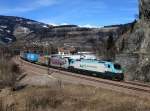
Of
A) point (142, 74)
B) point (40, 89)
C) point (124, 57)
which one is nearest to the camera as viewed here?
point (40, 89)

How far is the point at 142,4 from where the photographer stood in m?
77.9

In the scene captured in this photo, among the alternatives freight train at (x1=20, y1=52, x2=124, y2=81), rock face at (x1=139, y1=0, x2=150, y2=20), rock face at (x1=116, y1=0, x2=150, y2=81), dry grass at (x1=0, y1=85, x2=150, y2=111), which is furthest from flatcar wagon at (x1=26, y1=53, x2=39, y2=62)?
dry grass at (x1=0, y1=85, x2=150, y2=111)

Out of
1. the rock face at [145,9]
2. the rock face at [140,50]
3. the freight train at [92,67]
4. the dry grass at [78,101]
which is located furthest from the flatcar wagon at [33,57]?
the dry grass at [78,101]

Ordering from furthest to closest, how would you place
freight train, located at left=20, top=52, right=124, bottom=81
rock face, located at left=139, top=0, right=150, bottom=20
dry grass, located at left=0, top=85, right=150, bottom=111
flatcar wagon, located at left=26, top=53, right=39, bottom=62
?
flatcar wagon, located at left=26, top=53, right=39, bottom=62
rock face, located at left=139, top=0, right=150, bottom=20
freight train, located at left=20, top=52, right=124, bottom=81
dry grass, located at left=0, top=85, right=150, bottom=111

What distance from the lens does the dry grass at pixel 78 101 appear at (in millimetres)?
37500

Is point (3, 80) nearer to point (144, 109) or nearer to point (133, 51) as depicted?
point (133, 51)

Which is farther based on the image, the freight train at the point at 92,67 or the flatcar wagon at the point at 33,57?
the flatcar wagon at the point at 33,57

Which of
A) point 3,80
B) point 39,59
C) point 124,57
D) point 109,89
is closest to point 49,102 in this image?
point 109,89

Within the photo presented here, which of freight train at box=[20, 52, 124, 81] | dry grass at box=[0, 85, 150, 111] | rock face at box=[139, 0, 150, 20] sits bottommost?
dry grass at box=[0, 85, 150, 111]

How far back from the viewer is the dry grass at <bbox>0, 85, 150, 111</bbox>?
3750 centimetres

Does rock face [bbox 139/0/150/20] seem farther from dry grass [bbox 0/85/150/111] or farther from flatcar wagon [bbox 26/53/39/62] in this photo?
flatcar wagon [bbox 26/53/39/62]

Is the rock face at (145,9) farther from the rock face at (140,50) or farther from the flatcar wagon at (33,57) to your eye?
the flatcar wagon at (33,57)

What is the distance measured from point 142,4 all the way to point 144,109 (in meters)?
46.1

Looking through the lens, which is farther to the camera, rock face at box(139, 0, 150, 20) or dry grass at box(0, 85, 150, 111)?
rock face at box(139, 0, 150, 20)
